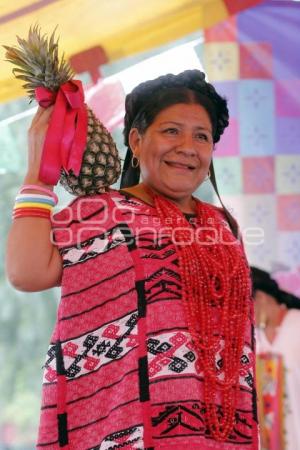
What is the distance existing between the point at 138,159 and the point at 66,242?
391 mm

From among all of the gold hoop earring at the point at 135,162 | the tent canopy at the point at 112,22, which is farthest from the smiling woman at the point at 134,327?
the tent canopy at the point at 112,22

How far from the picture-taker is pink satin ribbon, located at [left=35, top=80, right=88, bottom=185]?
4.44 ft

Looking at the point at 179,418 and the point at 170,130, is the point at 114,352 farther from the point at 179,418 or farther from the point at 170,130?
the point at 170,130

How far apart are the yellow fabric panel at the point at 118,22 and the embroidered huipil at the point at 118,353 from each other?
4.40 ft

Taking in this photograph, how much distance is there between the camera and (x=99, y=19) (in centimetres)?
256

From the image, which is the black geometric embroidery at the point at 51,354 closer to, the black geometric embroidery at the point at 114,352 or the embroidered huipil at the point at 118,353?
the embroidered huipil at the point at 118,353

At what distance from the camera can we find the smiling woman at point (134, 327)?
1.32 meters

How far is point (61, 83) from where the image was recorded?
1436 millimetres

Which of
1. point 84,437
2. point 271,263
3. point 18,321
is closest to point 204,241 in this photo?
point 84,437

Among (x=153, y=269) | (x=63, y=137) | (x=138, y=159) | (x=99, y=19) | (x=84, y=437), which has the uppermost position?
(x=99, y=19)

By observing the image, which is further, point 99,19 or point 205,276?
point 99,19

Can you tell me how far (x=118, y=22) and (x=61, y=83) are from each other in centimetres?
125

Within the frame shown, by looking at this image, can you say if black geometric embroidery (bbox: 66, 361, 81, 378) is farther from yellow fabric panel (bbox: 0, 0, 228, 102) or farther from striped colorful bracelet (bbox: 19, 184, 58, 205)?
yellow fabric panel (bbox: 0, 0, 228, 102)

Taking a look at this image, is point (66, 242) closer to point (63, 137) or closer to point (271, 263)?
point (63, 137)
